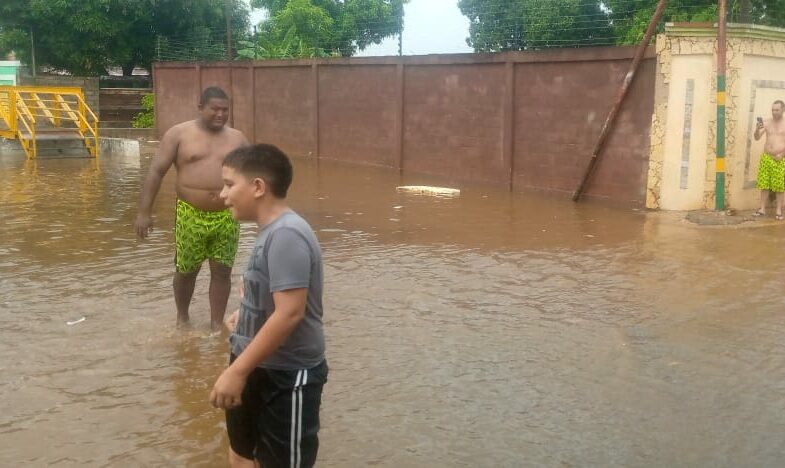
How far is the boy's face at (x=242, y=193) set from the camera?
2986 mm

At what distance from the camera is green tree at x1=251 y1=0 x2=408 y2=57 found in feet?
104

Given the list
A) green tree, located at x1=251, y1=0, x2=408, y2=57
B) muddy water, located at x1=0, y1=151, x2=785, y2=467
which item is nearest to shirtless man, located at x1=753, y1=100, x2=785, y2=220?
muddy water, located at x1=0, y1=151, x2=785, y2=467

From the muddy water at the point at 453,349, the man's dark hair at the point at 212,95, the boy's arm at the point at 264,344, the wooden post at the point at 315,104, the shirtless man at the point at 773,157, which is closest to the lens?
the boy's arm at the point at 264,344

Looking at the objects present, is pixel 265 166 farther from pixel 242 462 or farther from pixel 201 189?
pixel 201 189

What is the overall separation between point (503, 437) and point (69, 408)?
88.3 inches

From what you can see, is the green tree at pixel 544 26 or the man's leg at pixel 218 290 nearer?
the man's leg at pixel 218 290

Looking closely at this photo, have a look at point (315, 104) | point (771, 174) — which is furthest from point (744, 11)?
point (315, 104)

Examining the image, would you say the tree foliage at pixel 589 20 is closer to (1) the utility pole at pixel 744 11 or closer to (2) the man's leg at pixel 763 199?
(1) the utility pole at pixel 744 11

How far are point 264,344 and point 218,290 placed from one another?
10.1ft

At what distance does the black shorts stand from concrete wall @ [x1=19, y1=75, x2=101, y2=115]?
1076 inches

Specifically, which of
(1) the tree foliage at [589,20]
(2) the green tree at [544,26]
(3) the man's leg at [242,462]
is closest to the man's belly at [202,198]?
(3) the man's leg at [242,462]

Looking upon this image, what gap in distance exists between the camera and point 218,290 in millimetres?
5781

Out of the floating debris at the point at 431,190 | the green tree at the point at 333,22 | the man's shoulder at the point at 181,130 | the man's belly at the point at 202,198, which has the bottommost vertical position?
the floating debris at the point at 431,190

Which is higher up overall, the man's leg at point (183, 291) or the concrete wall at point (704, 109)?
Result: the concrete wall at point (704, 109)
